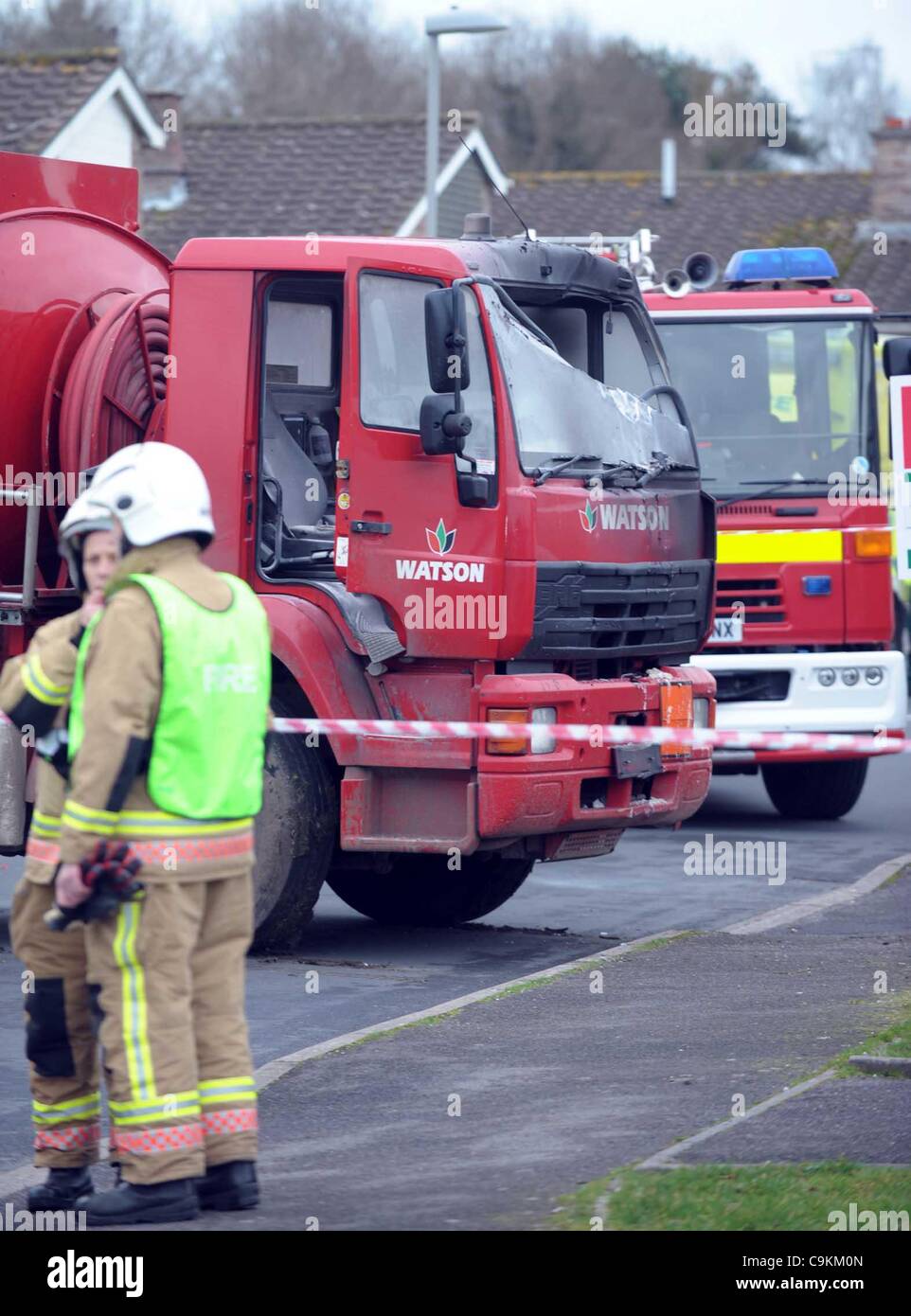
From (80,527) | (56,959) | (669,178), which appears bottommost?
(56,959)

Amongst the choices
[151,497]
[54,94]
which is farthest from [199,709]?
[54,94]

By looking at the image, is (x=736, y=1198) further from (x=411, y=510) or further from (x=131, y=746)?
(x=411, y=510)

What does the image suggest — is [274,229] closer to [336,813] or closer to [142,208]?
[142,208]

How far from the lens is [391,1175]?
5.74 meters

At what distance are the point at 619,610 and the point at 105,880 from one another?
4.40m

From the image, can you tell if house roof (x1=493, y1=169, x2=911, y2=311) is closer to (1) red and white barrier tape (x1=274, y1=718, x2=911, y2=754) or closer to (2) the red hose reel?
(2) the red hose reel

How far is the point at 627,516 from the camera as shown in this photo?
9.16 meters

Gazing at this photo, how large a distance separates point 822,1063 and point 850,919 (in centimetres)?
316

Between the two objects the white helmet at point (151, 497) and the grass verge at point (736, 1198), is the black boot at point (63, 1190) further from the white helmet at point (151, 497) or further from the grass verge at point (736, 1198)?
the white helmet at point (151, 497)

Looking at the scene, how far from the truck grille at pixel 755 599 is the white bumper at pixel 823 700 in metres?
0.24

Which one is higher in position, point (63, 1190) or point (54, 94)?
point (54, 94)

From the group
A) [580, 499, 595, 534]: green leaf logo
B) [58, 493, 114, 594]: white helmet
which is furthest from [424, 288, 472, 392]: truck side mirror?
[58, 493, 114, 594]: white helmet

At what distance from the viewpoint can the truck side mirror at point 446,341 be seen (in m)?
8.40
